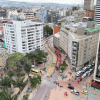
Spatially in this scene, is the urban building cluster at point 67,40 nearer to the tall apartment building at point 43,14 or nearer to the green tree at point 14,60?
the green tree at point 14,60

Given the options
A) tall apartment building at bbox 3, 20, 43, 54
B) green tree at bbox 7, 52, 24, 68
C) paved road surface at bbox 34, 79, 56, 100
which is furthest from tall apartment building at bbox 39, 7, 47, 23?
paved road surface at bbox 34, 79, 56, 100

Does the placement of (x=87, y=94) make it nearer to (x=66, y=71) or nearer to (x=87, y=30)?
(x=66, y=71)

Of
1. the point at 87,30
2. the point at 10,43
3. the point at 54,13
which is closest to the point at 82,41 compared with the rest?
the point at 87,30

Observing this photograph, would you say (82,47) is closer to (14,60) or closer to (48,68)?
(48,68)

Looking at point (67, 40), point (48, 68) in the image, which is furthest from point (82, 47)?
point (48, 68)

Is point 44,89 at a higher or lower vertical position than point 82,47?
lower

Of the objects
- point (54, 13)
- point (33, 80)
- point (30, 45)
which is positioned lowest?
point (33, 80)

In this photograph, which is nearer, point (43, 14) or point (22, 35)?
point (22, 35)

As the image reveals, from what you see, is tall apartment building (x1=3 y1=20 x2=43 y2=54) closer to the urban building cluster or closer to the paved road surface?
the urban building cluster
